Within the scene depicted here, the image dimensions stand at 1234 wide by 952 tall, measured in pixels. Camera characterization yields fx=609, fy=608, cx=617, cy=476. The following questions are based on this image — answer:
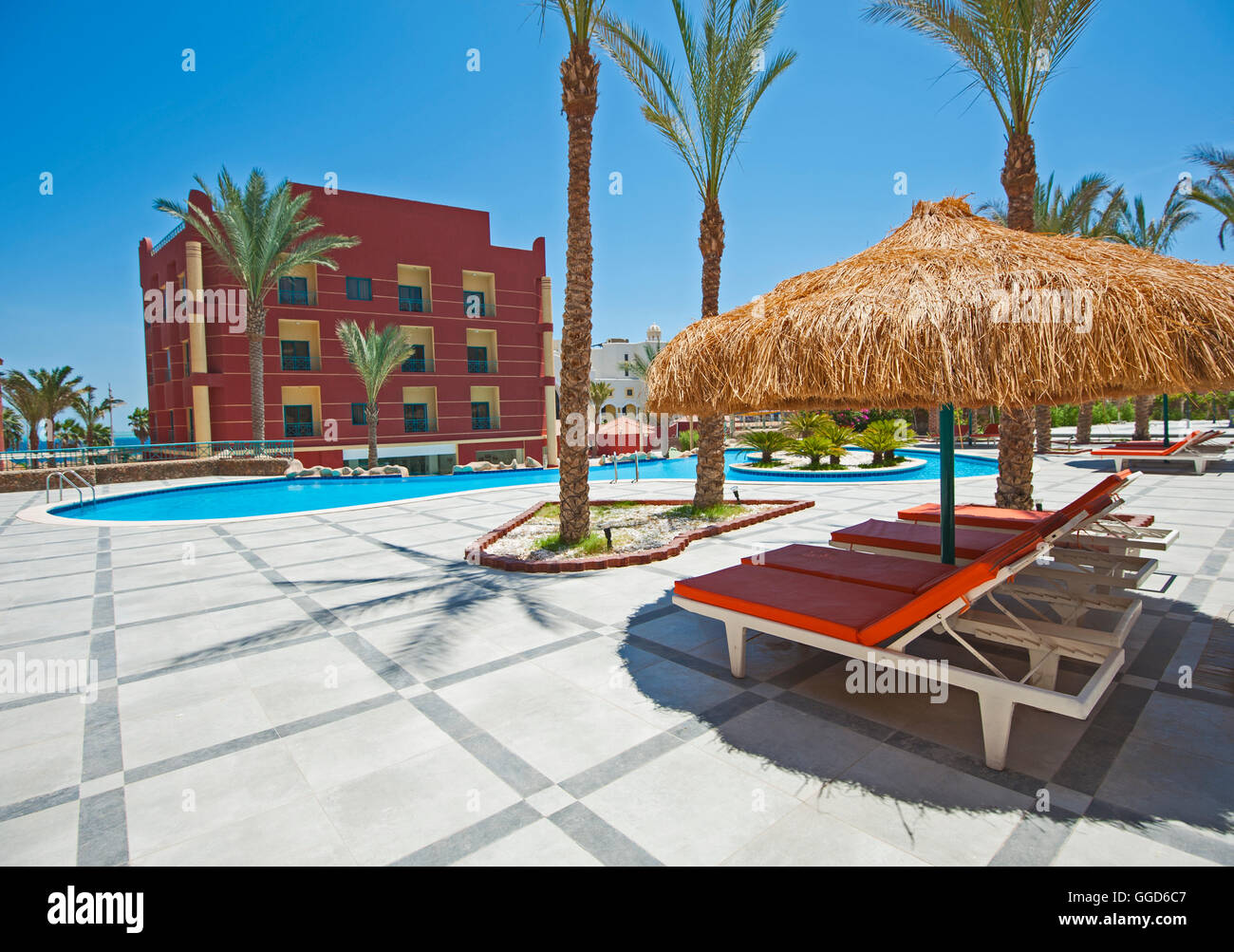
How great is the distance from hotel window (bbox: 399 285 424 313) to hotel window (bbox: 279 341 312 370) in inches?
197

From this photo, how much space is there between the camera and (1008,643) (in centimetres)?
370

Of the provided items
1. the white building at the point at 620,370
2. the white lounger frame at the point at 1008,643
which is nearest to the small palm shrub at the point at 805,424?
the white lounger frame at the point at 1008,643

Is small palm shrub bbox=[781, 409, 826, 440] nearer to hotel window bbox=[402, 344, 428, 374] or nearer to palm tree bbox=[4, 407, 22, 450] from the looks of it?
hotel window bbox=[402, 344, 428, 374]

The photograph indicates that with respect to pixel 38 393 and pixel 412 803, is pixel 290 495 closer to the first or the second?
pixel 412 803

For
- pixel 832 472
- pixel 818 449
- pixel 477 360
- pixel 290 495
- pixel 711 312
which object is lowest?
pixel 290 495

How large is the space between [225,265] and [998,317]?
98.2ft

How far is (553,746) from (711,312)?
882 cm

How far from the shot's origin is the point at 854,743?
11.8ft

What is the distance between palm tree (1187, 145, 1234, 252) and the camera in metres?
18.3

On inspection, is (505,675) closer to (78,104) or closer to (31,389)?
(78,104)

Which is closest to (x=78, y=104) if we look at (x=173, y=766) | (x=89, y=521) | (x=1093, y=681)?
(x=89, y=521)

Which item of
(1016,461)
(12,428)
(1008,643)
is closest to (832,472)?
(1016,461)
